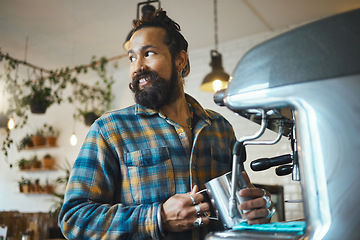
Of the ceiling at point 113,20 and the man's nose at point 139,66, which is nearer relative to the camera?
the man's nose at point 139,66

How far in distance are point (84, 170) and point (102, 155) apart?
0.07 metres

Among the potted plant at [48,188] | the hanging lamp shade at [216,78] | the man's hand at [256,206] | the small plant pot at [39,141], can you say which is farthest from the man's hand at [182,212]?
the small plant pot at [39,141]

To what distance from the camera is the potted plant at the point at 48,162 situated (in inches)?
237

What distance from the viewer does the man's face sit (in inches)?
47.1

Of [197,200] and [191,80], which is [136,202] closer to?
[197,200]

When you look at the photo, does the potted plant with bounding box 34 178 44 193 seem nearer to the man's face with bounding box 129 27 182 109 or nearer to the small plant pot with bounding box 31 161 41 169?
the small plant pot with bounding box 31 161 41 169

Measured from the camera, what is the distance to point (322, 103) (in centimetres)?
56

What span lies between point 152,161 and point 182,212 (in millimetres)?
250

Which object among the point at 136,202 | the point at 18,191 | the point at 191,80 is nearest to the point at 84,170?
the point at 136,202

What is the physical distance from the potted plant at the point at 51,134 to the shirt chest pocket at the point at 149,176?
5.39m

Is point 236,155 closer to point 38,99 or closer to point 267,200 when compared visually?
point 267,200

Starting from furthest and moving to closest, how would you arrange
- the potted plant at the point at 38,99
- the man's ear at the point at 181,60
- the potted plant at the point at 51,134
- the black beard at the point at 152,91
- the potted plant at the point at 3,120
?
1. the potted plant at the point at 51,134
2. the potted plant at the point at 38,99
3. the potted plant at the point at 3,120
4. the man's ear at the point at 181,60
5. the black beard at the point at 152,91

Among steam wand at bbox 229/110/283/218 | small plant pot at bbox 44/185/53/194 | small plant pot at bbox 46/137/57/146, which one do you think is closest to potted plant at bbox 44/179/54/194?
small plant pot at bbox 44/185/53/194

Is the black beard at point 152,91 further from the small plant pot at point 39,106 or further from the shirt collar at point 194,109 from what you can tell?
the small plant pot at point 39,106
